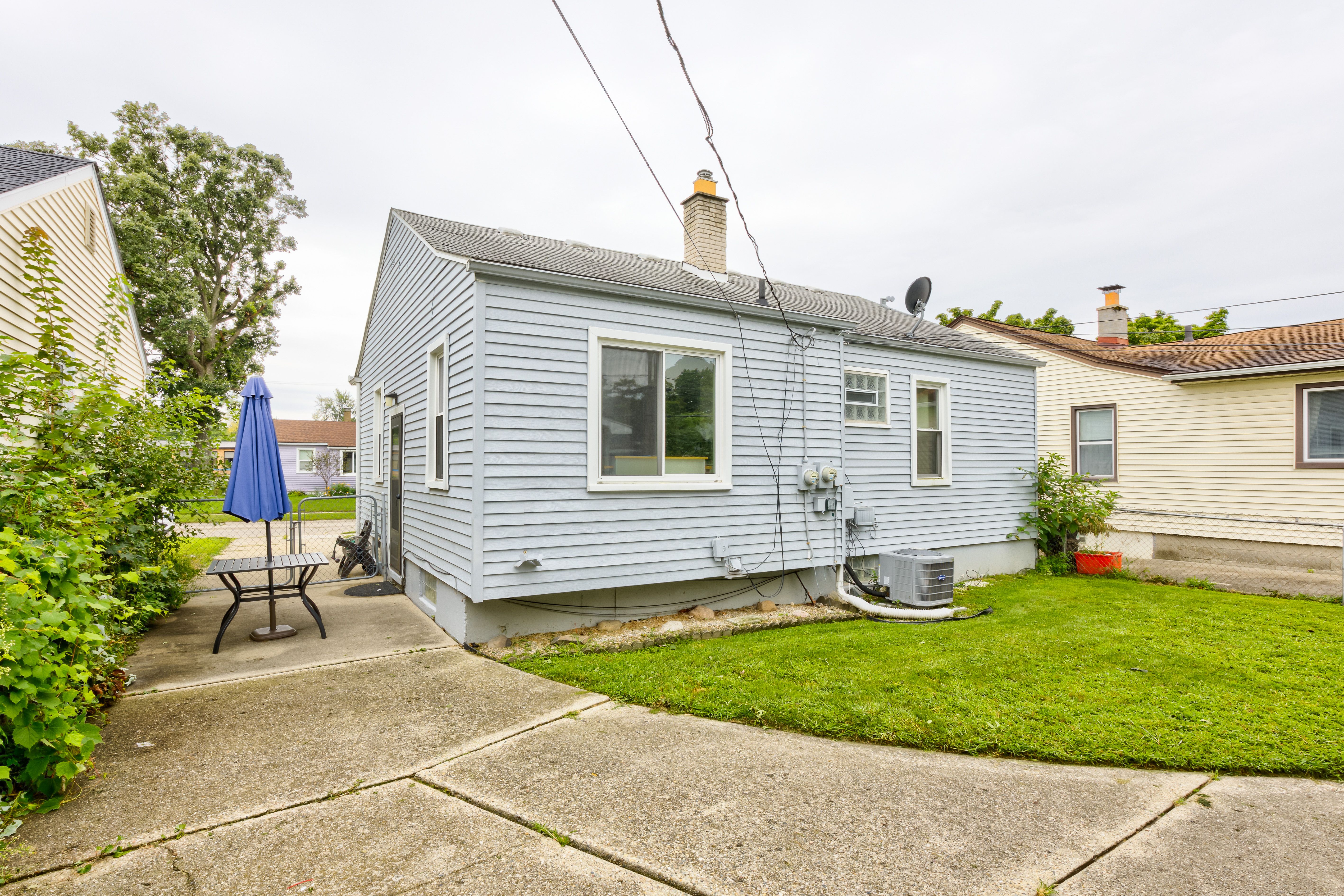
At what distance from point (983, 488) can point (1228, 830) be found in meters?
7.29

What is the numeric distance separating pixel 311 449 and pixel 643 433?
118 ft

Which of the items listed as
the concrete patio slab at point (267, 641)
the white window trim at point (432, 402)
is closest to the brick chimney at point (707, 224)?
the white window trim at point (432, 402)

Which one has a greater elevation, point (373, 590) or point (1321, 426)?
point (1321, 426)

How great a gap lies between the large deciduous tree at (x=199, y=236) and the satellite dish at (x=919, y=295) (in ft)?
58.6

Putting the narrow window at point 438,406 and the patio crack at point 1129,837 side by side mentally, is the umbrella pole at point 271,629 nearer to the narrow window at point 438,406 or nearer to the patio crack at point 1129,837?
the narrow window at point 438,406

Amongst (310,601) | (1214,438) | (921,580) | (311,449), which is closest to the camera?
(310,601)

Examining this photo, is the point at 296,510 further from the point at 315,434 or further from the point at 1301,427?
the point at 315,434

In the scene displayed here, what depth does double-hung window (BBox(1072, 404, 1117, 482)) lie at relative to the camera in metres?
12.5

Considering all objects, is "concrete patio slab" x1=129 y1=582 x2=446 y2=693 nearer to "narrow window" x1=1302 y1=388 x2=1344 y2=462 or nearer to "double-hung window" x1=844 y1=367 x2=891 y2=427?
"double-hung window" x1=844 y1=367 x2=891 y2=427

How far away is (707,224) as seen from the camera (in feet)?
28.3

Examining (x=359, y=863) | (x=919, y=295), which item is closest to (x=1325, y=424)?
(x=919, y=295)

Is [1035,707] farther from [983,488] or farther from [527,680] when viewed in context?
[983,488]

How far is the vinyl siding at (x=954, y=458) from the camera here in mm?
8203

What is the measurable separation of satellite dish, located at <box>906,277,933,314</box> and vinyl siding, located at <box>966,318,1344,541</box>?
5.99 metres
